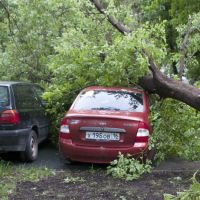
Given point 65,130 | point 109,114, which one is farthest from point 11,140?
point 109,114

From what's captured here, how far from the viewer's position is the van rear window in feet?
27.1

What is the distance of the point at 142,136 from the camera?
768cm

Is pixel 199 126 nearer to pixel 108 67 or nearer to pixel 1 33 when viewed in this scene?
pixel 108 67

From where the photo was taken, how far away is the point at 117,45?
7.96 meters

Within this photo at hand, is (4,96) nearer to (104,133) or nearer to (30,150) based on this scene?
(30,150)

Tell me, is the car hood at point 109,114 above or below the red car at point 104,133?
above

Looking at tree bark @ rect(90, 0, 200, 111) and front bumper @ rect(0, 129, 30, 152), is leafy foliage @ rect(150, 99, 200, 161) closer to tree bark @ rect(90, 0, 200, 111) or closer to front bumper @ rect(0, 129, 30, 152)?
tree bark @ rect(90, 0, 200, 111)

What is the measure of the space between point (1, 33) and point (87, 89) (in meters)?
7.59

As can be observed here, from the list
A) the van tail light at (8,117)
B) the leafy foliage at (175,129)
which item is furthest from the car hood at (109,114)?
the van tail light at (8,117)

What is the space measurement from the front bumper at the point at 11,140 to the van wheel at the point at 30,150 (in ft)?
0.99

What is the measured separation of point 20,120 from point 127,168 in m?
2.23

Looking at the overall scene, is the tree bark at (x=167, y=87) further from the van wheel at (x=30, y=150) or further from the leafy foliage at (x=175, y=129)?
the van wheel at (x=30, y=150)

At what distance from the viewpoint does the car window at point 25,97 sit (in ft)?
28.3

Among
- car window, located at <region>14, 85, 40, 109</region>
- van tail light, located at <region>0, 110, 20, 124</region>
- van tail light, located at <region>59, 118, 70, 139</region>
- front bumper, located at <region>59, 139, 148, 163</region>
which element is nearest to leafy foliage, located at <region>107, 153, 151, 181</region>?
front bumper, located at <region>59, 139, 148, 163</region>
